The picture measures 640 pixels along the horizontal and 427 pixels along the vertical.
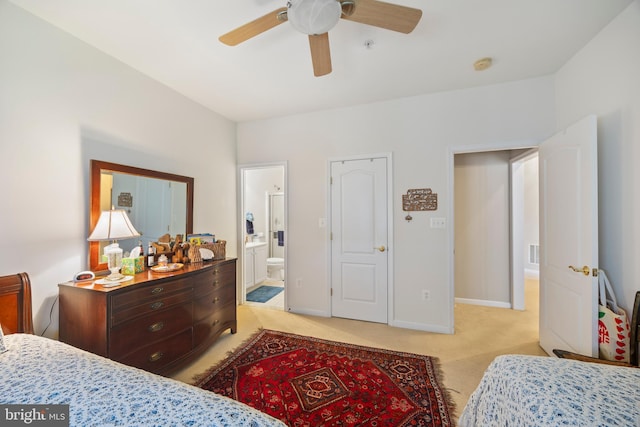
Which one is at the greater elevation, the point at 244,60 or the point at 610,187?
the point at 244,60

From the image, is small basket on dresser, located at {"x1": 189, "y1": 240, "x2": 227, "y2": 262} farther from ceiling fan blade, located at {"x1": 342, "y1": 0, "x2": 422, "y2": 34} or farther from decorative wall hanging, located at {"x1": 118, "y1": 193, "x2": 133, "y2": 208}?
ceiling fan blade, located at {"x1": 342, "y1": 0, "x2": 422, "y2": 34}

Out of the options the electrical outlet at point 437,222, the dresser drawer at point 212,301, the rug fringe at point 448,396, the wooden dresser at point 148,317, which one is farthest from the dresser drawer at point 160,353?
the electrical outlet at point 437,222

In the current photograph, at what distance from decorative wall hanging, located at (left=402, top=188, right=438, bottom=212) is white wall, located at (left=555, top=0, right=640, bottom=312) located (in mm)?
1283

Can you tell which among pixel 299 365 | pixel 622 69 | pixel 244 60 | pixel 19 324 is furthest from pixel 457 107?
pixel 19 324

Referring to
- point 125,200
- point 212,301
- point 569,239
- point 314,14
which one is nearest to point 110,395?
point 212,301

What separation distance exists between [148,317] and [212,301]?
66 centimetres

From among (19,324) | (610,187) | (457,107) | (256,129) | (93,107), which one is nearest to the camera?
(19,324)

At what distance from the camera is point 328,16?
137 centimetres

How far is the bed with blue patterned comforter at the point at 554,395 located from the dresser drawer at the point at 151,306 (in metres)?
2.12

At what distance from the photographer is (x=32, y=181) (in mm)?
1726

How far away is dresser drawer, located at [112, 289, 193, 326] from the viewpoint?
1.71 m

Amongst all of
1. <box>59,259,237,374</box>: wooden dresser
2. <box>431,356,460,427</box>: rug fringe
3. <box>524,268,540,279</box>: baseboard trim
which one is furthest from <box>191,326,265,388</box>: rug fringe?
<box>524,268,540,279</box>: baseboard trim

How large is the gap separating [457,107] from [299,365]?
307 centimetres

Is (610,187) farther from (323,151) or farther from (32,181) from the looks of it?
(32,181)
